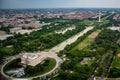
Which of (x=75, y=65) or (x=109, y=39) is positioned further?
(x=109, y=39)

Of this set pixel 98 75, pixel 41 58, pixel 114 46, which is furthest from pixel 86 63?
pixel 114 46

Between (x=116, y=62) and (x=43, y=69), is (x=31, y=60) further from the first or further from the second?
(x=116, y=62)

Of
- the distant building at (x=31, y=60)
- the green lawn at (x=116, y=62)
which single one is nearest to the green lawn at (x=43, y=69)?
the distant building at (x=31, y=60)

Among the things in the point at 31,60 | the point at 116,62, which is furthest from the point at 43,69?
the point at 116,62

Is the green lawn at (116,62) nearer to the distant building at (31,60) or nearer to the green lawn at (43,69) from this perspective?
the green lawn at (43,69)

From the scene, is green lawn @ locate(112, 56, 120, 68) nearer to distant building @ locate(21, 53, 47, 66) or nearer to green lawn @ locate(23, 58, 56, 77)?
green lawn @ locate(23, 58, 56, 77)

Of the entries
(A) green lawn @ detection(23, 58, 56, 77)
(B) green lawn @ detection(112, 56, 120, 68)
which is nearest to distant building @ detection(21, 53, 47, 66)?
(A) green lawn @ detection(23, 58, 56, 77)

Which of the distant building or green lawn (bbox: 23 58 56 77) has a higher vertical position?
the distant building

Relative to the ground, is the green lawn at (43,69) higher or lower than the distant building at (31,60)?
lower

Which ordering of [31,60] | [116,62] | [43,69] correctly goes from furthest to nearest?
[116,62], [31,60], [43,69]

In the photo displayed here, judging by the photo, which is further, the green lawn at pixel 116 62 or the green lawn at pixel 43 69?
the green lawn at pixel 116 62

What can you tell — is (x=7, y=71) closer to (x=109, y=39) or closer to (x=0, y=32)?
(x=109, y=39)
